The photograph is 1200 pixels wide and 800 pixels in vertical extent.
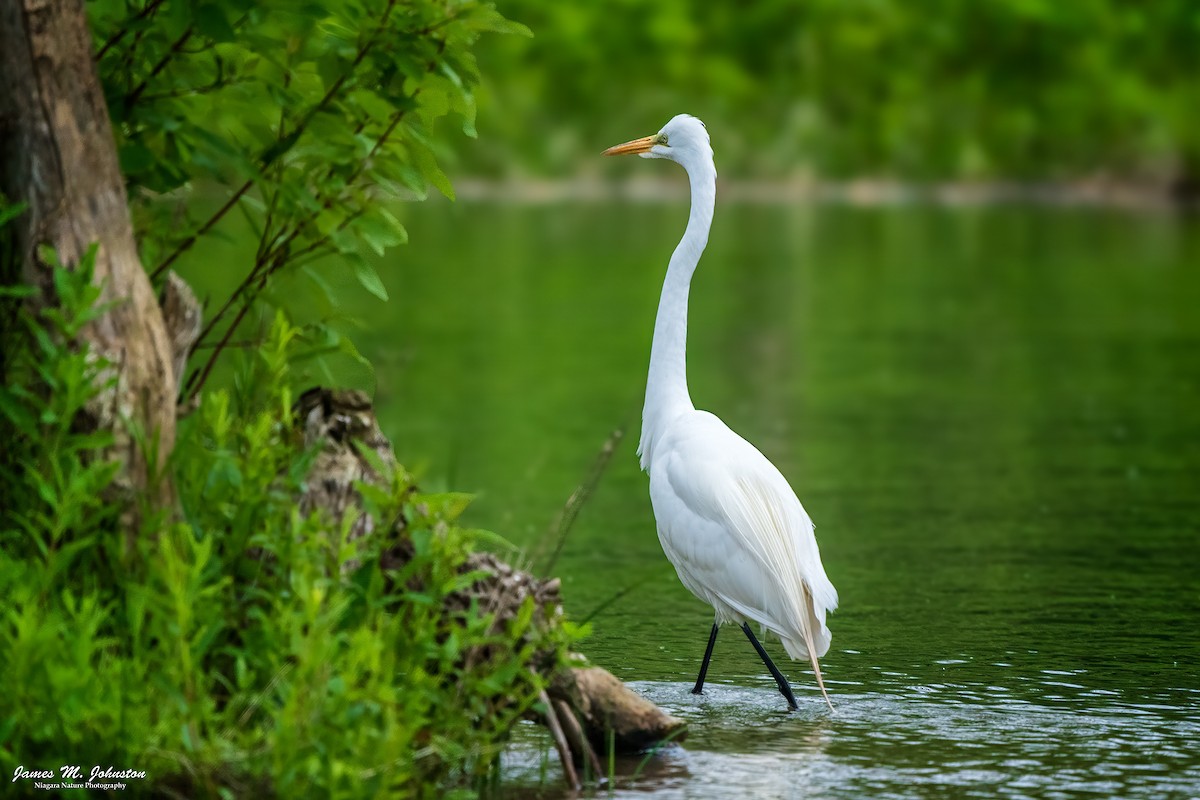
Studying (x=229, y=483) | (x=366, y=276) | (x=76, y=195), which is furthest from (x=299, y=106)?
(x=229, y=483)

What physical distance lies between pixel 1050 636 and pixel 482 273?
893 inches

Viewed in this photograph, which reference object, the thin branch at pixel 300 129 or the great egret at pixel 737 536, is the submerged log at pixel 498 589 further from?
the great egret at pixel 737 536

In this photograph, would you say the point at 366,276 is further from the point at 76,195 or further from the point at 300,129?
the point at 76,195

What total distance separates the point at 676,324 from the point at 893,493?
423 centimetres

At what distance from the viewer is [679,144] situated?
7629mm

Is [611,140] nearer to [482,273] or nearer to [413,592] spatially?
[482,273]

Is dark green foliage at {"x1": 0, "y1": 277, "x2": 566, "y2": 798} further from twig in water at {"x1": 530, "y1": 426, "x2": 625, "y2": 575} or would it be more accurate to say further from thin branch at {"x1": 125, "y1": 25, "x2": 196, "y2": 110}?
thin branch at {"x1": 125, "y1": 25, "x2": 196, "y2": 110}

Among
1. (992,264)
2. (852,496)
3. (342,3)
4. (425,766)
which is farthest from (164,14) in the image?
(992,264)

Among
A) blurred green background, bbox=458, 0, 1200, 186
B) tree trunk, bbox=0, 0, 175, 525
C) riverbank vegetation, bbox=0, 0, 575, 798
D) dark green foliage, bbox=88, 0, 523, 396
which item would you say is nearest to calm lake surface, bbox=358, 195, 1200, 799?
riverbank vegetation, bbox=0, 0, 575, 798

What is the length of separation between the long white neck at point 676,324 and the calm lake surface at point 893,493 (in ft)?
3.06

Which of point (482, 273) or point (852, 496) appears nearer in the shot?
point (852, 496)

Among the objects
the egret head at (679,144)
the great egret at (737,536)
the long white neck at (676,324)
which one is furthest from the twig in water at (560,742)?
the egret head at (679,144)

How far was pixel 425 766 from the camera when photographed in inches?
203

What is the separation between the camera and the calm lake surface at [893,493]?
612 cm
